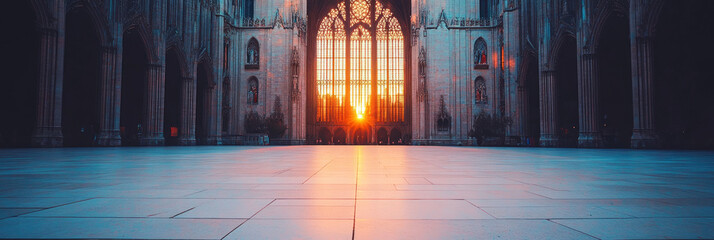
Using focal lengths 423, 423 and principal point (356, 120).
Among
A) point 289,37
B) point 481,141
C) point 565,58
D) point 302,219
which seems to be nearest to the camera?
point 302,219

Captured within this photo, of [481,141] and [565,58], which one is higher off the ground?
[565,58]

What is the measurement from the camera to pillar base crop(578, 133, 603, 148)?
25.9 m

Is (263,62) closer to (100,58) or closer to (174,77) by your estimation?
(174,77)

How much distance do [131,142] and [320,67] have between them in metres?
37.0

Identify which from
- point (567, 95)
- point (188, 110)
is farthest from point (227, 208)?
point (567, 95)

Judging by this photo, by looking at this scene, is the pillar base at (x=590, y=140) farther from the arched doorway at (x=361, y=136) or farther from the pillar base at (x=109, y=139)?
the arched doorway at (x=361, y=136)

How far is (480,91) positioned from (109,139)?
3447 cm

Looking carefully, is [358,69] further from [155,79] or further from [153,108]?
[153,108]

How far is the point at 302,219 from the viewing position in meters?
2.52

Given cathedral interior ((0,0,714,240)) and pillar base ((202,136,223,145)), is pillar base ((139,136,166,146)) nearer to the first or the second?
cathedral interior ((0,0,714,240))

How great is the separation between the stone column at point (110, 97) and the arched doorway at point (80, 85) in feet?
1.87

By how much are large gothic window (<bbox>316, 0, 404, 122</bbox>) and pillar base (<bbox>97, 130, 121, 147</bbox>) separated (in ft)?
135

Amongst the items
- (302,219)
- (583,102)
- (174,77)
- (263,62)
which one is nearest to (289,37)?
(263,62)

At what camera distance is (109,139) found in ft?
80.1
